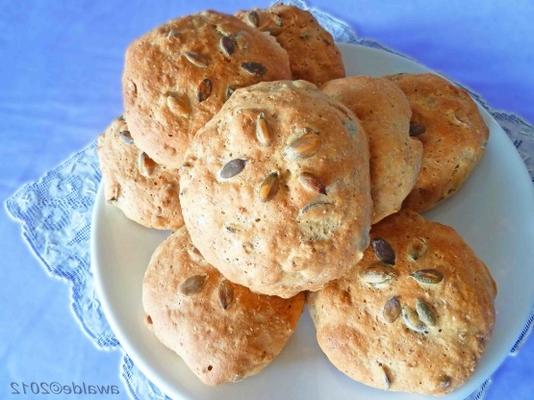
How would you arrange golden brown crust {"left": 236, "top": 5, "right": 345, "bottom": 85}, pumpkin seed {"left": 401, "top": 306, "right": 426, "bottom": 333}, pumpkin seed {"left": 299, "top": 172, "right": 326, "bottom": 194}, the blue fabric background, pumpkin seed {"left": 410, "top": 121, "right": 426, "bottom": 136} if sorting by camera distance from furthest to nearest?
the blue fabric background
golden brown crust {"left": 236, "top": 5, "right": 345, "bottom": 85}
pumpkin seed {"left": 410, "top": 121, "right": 426, "bottom": 136}
pumpkin seed {"left": 401, "top": 306, "right": 426, "bottom": 333}
pumpkin seed {"left": 299, "top": 172, "right": 326, "bottom": 194}

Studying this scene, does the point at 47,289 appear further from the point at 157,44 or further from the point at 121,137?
the point at 157,44

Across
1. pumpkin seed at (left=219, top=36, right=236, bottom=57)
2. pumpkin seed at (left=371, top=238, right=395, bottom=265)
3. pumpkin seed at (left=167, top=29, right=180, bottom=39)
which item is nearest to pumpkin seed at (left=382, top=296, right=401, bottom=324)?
pumpkin seed at (left=371, top=238, right=395, bottom=265)

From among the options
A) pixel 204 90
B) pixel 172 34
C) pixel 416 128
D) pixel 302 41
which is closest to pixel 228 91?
pixel 204 90

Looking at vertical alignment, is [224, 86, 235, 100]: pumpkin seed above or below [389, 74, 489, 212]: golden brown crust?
above

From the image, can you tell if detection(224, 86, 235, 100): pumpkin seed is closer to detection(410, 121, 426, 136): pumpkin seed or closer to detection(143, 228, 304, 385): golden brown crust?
detection(143, 228, 304, 385): golden brown crust

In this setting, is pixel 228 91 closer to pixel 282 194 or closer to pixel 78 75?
pixel 282 194
